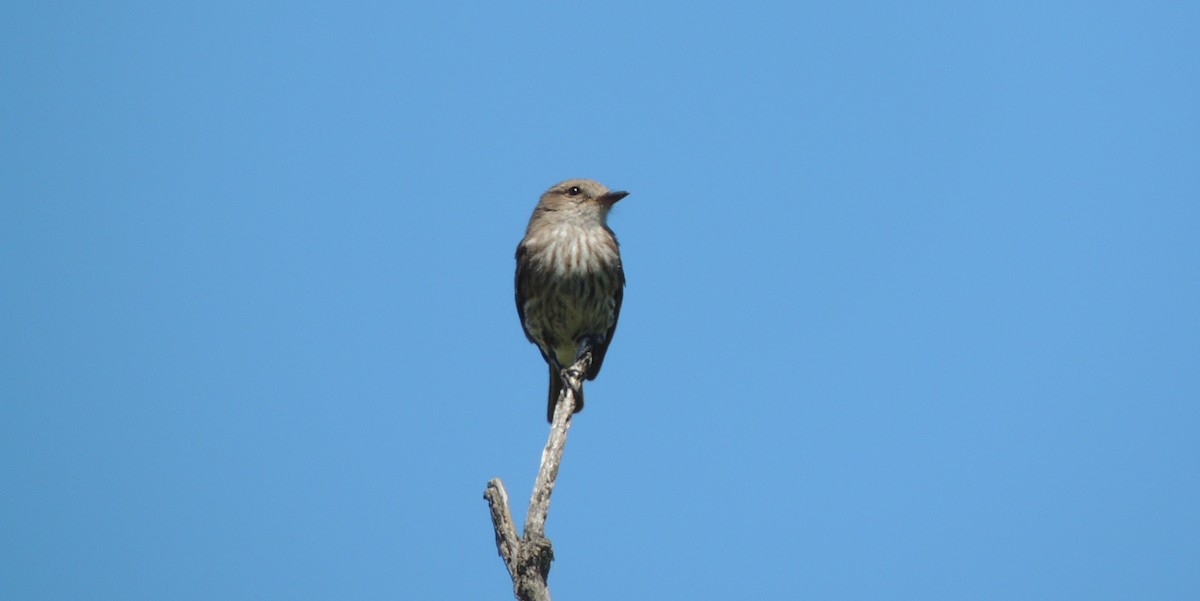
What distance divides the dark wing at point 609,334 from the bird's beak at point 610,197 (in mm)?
428

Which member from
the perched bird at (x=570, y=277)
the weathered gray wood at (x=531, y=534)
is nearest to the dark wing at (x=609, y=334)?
the perched bird at (x=570, y=277)

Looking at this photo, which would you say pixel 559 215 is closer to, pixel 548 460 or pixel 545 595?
pixel 548 460

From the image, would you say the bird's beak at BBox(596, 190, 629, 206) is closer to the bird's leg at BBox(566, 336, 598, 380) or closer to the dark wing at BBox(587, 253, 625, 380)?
the dark wing at BBox(587, 253, 625, 380)

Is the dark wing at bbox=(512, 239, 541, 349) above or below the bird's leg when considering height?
above

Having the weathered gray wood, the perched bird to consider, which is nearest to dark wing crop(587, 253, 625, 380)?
the perched bird

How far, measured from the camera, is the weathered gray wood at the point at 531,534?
5219mm

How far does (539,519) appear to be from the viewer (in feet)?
17.9

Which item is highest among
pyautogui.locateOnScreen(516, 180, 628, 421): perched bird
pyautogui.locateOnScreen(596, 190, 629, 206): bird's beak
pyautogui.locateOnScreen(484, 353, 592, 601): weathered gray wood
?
pyautogui.locateOnScreen(596, 190, 629, 206): bird's beak

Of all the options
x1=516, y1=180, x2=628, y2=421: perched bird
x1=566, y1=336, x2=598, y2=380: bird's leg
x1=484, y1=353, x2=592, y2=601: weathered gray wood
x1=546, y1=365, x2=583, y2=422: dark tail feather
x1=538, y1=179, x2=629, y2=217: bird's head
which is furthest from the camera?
x1=538, y1=179, x2=629, y2=217: bird's head

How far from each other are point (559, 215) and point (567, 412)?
2.55 metres

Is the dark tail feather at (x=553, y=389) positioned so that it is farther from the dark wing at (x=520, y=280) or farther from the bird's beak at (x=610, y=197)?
the bird's beak at (x=610, y=197)

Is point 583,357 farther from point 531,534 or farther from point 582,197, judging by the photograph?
point 531,534

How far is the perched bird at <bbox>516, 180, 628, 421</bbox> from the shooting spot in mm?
8203

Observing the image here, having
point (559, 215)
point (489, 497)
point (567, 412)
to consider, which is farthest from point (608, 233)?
→ point (489, 497)
